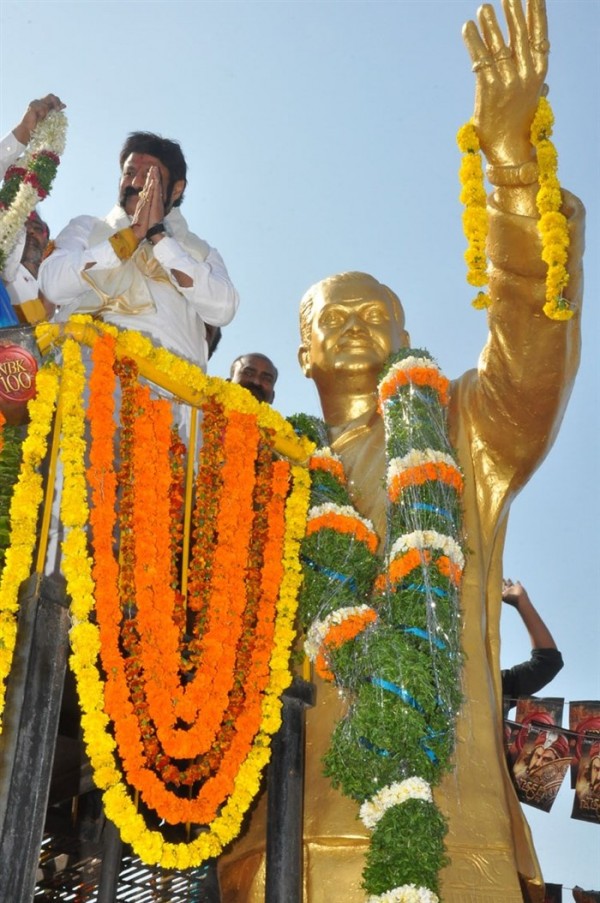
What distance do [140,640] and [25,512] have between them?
87 centimetres

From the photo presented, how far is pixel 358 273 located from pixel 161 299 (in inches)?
80.1

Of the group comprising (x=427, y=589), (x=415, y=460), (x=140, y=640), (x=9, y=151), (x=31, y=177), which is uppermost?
(x=9, y=151)

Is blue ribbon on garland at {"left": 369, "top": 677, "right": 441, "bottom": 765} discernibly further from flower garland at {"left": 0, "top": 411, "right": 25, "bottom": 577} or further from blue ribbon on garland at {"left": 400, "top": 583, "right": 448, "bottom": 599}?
flower garland at {"left": 0, "top": 411, "right": 25, "bottom": 577}

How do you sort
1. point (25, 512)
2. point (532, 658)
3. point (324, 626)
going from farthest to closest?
point (532, 658)
point (324, 626)
point (25, 512)

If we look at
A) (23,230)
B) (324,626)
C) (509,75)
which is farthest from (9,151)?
(324,626)

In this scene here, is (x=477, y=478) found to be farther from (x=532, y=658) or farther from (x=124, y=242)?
(x=532, y=658)

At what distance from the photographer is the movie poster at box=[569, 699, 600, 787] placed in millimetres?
10852

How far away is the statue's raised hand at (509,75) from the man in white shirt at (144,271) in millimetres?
1744

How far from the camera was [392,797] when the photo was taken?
5.98 meters

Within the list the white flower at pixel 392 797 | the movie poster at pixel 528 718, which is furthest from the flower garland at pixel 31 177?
the movie poster at pixel 528 718

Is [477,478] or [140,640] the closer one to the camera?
[140,640]

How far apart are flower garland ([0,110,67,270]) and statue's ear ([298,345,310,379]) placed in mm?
2212

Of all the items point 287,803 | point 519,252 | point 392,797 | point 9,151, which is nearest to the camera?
point 392,797

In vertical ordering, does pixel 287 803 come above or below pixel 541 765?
below
